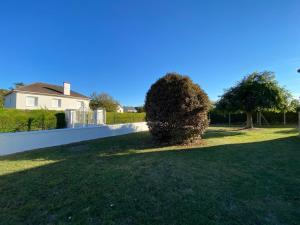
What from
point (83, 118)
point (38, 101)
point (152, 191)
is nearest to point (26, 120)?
point (83, 118)

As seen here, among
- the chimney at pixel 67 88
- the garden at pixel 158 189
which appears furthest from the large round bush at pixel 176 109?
the chimney at pixel 67 88

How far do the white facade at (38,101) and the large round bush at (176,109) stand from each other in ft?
44.5

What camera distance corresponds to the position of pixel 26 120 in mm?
10438

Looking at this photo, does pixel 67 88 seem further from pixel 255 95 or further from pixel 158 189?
pixel 158 189

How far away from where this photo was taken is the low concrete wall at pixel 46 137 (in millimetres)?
8273

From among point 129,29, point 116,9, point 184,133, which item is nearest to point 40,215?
point 184,133

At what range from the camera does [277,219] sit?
2.88 m

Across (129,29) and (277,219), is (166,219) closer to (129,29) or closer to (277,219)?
(277,219)

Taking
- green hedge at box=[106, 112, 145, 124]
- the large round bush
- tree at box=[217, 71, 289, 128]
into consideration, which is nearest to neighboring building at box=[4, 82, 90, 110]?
green hedge at box=[106, 112, 145, 124]

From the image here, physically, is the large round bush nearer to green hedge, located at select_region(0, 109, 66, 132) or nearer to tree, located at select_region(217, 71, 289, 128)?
green hedge, located at select_region(0, 109, 66, 132)

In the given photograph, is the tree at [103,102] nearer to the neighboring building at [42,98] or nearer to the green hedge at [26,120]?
the neighboring building at [42,98]

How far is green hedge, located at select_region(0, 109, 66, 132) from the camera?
965 cm

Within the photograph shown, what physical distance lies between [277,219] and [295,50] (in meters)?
14.1

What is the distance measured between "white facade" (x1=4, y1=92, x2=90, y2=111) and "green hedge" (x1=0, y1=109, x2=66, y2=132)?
8196 millimetres
